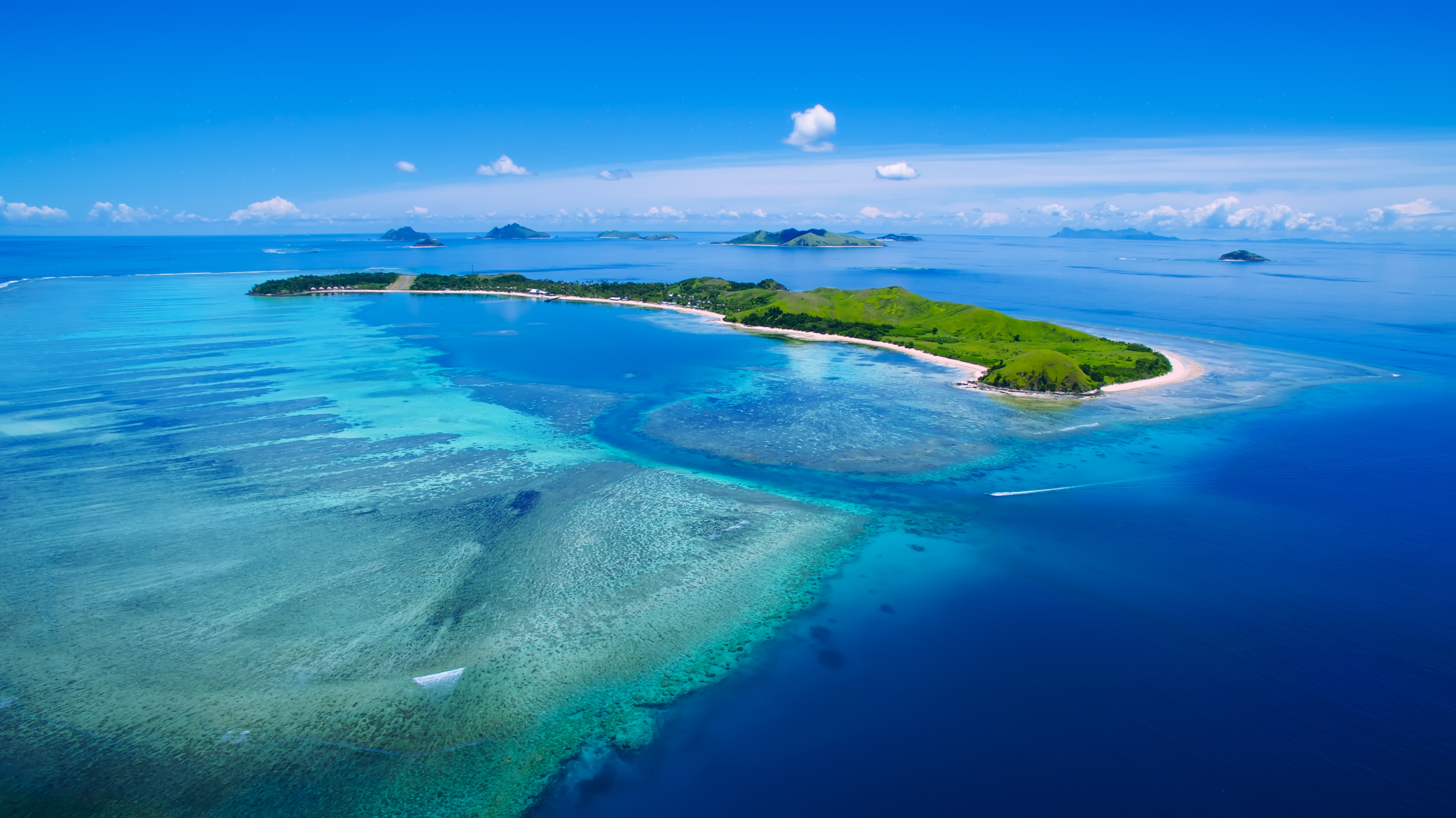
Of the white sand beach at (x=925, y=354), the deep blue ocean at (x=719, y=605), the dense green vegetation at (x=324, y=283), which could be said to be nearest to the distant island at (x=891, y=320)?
the dense green vegetation at (x=324, y=283)

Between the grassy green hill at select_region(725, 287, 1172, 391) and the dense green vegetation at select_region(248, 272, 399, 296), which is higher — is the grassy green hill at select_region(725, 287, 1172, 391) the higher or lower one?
the lower one

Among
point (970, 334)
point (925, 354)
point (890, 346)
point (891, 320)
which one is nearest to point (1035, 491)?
point (925, 354)

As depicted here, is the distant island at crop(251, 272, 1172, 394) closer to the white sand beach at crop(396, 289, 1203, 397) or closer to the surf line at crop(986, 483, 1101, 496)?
the white sand beach at crop(396, 289, 1203, 397)

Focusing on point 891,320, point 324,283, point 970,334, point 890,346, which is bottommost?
point 890,346

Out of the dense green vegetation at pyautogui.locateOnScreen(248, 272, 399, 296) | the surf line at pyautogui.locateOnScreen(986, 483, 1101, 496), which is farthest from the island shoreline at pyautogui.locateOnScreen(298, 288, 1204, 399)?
the surf line at pyautogui.locateOnScreen(986, 483, 1101, 496)

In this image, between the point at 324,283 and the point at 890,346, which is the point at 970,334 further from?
the point at 324,283

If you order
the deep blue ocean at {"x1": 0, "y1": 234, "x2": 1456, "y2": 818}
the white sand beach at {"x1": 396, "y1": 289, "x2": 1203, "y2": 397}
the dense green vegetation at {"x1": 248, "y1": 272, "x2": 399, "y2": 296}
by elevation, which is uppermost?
the dense green vegetation at {"x1": 248, "y1": 272, "x2": 399, "y2": 296}
